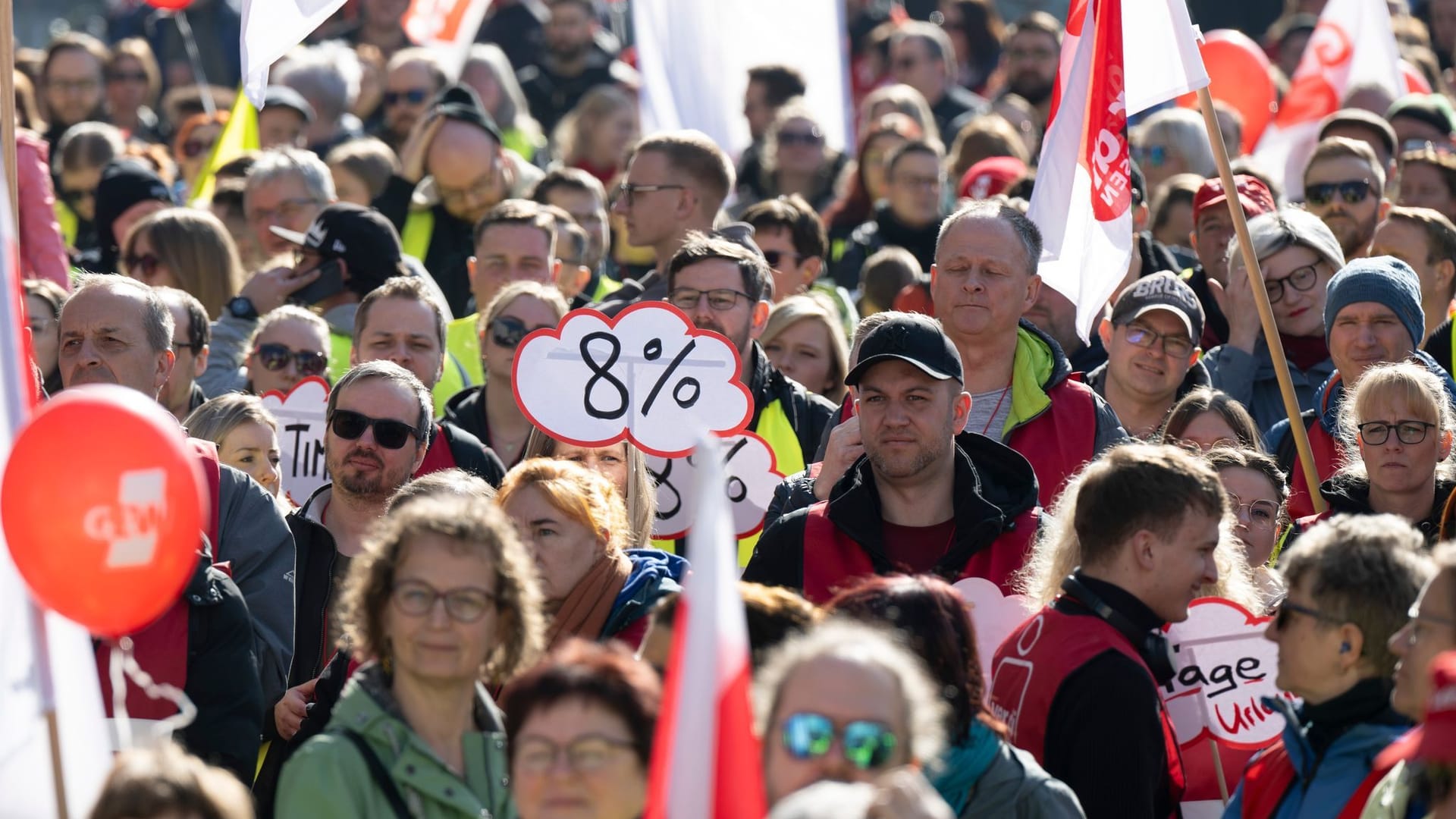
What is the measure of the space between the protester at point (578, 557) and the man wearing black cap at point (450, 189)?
3990 mm

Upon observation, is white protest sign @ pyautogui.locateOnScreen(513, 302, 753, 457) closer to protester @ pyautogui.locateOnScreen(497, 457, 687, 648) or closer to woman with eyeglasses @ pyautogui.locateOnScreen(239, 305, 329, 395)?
protester @ pyautogui.locateOnScreen(497, 457, 687, 648)

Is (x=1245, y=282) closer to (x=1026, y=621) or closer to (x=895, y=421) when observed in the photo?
(x=895, y=421)

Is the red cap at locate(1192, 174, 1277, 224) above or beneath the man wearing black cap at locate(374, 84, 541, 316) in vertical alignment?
beneath

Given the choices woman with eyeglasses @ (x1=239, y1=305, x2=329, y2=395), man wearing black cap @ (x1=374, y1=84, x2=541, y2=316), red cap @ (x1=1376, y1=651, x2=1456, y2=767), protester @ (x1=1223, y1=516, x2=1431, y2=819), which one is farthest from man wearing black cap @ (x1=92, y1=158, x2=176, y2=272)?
red cap @ (x1=1376, y1=651, x2=1456, y2=767)

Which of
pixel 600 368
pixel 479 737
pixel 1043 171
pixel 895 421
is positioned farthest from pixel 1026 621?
pixel 1043 171

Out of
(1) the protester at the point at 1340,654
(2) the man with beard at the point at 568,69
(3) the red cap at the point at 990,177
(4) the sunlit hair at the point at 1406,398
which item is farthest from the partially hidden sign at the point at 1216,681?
(2) the man with beard at the point at 568,69

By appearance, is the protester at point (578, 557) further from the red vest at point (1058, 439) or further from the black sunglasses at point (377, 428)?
the red vest at point (1058, 439)

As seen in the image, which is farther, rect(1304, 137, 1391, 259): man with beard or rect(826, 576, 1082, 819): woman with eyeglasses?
rect(1304, 137, 1391, 259): man with beard

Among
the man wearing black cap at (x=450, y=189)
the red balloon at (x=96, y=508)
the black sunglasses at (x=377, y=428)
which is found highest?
the man wearing black cap at (x=450, y=189)

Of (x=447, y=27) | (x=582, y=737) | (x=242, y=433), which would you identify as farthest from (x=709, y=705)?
(x=447, y=27)

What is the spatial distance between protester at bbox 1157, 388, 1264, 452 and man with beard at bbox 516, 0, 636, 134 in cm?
763

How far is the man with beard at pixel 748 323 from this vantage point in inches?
259

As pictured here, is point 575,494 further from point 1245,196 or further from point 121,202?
point 121,202

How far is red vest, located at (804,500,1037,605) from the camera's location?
17.0 feet
